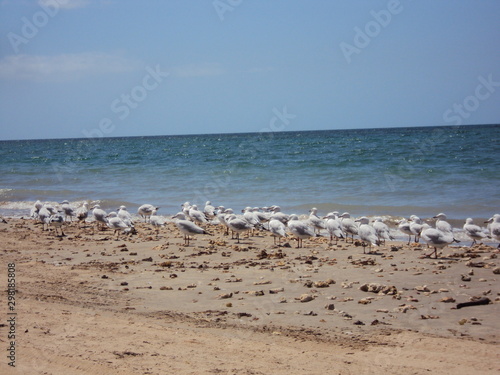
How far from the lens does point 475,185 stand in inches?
890

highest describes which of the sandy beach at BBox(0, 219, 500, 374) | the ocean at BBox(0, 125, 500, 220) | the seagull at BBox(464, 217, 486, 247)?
the ocean at BBox(0, 125, 500, 220)

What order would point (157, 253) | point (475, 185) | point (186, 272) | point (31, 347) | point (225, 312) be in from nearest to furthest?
point (31, 347), point (225, 312), point (186, 272), point (157, 253), point (475, 185)

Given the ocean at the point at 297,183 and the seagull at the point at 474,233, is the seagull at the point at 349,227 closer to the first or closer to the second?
the seagull at the point at 474,233

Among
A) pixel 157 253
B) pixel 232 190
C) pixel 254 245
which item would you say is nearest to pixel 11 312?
pixel 157 253

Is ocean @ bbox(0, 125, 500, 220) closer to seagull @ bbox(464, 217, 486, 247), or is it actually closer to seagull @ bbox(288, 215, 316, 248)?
seagull @ bbox(464, 217, 486, 247)

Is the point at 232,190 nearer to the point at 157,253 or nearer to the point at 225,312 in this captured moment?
the point at 157,253

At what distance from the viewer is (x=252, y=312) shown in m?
7.45

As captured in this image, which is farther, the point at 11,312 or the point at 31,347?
the point at 11,312

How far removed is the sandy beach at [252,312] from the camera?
5.55 meters

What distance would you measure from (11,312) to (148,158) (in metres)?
40.0

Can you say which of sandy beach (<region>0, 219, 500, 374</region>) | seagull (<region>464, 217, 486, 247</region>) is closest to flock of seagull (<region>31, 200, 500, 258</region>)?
seagull (<region>464, 217, 486, 247</region>)

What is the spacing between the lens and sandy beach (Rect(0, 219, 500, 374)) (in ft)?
18.2

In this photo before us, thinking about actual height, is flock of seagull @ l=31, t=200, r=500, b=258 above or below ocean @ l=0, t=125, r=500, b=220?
below

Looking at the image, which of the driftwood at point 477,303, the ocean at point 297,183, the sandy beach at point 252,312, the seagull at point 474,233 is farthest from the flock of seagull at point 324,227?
the driftwood at point 477,303
